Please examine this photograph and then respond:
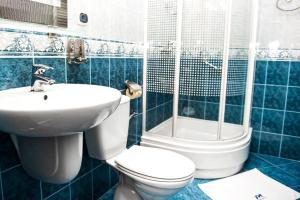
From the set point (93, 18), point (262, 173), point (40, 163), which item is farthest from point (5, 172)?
point (262, 173)

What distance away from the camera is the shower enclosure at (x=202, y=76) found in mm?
1833

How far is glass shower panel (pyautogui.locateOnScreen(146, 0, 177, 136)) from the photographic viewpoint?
1.92m

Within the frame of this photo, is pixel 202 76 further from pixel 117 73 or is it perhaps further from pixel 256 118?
pixel 256 118

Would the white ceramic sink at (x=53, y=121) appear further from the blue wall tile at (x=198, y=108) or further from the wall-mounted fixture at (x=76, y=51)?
the blue wall tile at (x=198, y=108)

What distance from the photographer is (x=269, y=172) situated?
6.92 feet

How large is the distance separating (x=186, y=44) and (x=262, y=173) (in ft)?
4.14

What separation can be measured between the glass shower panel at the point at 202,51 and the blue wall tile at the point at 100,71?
0.64 meters

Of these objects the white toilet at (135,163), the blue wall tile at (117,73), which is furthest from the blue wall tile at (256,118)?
the blue wall tile at (117,73)

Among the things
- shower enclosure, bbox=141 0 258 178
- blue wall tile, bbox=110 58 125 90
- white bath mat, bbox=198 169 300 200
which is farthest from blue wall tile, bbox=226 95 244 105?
blue wall tile, bbox=110 58 125 90

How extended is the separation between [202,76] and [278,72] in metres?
0.88

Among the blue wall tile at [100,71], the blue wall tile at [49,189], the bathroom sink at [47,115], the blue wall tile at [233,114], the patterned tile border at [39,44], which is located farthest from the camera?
the blue wall tile at [233,114]

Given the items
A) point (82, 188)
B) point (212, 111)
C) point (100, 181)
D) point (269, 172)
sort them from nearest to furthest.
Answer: point (82, 188) → point (100, 181) → point (269, 172) → point (212, 111)

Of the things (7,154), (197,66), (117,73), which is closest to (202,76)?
(197,66)

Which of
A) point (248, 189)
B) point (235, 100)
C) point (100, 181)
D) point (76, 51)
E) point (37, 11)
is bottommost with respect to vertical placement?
point (248, 189)
